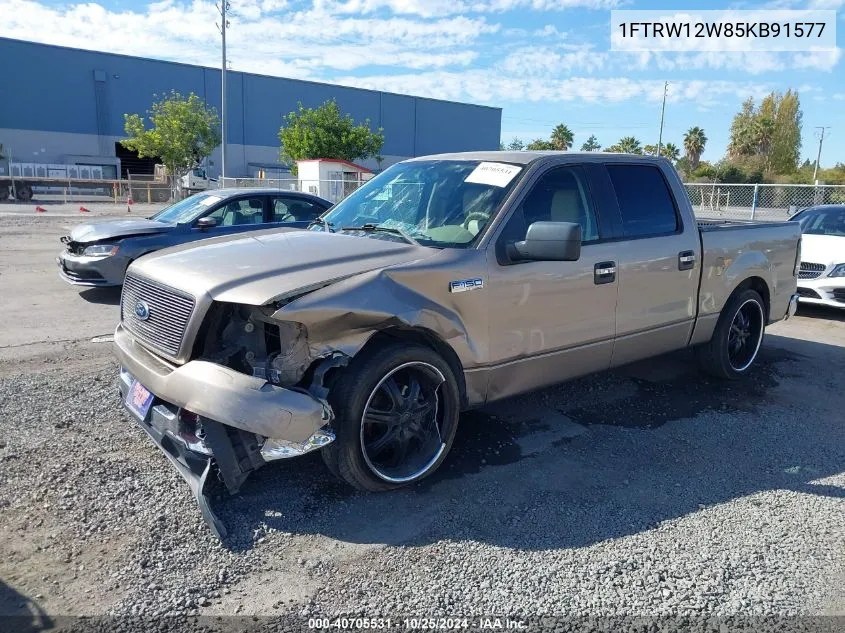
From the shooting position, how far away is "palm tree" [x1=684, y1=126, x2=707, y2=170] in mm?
69875

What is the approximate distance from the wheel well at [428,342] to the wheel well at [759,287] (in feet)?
11.0

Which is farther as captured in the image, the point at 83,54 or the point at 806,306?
the point at 83,54

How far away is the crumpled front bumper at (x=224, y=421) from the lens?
306 centimetres

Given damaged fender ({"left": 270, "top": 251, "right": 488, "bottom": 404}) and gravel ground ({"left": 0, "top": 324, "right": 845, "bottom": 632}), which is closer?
gravel ground ({"left": 0, "top": 324, "right": 845, "bottom": 632})

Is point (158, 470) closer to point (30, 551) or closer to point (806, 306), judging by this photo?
point (30, 551)

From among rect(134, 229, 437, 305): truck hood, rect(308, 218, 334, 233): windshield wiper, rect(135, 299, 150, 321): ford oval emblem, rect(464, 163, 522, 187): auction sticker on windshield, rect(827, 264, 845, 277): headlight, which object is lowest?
rect(827, 264, 845, 277): headlight

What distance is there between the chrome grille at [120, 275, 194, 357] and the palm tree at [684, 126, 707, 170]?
73.3 metres

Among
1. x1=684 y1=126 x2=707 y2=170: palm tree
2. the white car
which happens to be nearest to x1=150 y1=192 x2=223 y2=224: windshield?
the white car

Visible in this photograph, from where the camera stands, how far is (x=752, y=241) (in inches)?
231

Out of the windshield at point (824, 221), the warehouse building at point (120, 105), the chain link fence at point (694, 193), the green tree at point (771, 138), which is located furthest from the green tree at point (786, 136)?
the windshield at point (824, 221)

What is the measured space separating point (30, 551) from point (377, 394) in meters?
1.83

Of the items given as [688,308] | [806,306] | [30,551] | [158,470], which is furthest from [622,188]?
[806,306]

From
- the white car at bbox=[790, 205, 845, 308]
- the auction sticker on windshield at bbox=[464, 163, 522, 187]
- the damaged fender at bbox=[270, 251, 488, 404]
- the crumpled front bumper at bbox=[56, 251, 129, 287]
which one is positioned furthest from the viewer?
the white car at bbox=[790, 205, 845, 308]

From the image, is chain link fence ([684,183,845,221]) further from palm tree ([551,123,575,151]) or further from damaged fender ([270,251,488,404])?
palm tree ([551,123,575,151])
